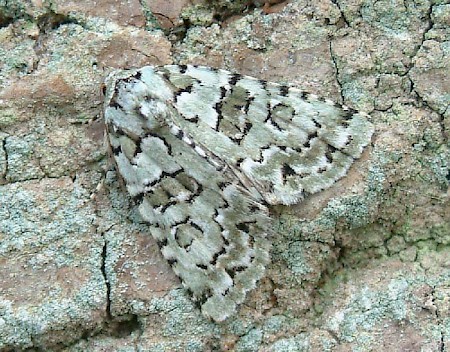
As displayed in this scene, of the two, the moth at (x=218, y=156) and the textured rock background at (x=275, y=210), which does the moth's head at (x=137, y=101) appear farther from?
the textured rock background at (x=275, y=210)

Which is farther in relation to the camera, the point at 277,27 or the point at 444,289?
the point at 277,27

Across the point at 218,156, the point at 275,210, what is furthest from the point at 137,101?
the point at 275,210

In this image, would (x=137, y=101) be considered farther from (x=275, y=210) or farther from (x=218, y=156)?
(x=275, y=210)

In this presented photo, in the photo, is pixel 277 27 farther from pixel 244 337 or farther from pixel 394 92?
pixel 244 337

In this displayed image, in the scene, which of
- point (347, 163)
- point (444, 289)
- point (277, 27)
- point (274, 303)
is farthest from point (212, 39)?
point (444, 289)

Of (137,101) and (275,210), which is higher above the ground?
(137,101)

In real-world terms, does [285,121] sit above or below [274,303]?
above
